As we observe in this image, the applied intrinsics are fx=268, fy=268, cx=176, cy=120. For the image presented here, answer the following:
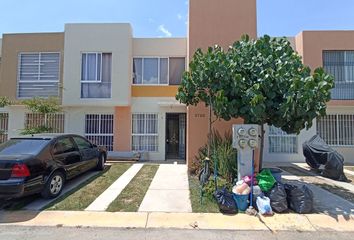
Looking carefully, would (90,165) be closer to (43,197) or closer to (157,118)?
(43,197)

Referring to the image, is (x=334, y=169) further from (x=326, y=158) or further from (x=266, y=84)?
(x=266, y=84)

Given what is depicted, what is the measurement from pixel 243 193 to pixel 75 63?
35.8 ft

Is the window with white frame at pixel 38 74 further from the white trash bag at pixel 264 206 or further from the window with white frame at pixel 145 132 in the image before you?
the white trash bag at pixel 264 206

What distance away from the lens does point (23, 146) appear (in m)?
7.30

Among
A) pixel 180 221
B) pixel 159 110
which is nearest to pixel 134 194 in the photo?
pixel 180 221

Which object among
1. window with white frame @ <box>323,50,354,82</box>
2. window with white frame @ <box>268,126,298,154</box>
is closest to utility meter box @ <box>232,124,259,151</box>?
window with white frame @ <box>268,126,298,154</box>

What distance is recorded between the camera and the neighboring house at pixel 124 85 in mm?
13703

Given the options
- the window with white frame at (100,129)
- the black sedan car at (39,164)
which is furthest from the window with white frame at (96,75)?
the black sedan car at (39,164)

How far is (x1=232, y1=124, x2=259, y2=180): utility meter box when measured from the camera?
291 inches

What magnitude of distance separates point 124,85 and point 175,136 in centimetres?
385

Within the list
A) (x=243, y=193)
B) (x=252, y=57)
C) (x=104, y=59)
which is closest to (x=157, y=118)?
(x=104, y=59)

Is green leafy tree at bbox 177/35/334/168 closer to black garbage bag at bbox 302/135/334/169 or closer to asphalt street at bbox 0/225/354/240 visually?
asphalt street at bbox 0/225/354/240

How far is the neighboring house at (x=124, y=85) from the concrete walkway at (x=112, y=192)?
3.83 m

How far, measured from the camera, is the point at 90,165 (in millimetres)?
9719
